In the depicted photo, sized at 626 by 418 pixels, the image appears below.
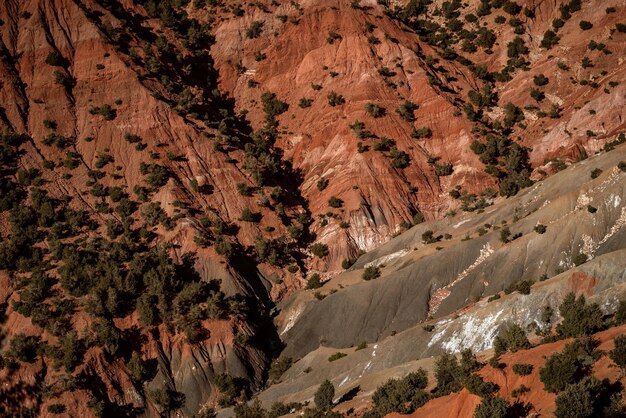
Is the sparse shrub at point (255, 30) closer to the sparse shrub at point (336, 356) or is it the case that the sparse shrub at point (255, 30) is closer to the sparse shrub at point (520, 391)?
the sparse shrub at point (336, 356)

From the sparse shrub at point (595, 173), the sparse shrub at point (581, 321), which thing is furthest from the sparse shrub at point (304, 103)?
the sparse shrub at point (581, 321)

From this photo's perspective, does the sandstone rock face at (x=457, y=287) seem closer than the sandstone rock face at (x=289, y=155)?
Yes

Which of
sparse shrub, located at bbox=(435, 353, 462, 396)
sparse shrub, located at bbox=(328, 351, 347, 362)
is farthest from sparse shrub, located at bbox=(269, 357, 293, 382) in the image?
sparse shrub, located at bbox=(435, 353, 462, 396)

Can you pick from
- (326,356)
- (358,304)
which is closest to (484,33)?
(358,304)

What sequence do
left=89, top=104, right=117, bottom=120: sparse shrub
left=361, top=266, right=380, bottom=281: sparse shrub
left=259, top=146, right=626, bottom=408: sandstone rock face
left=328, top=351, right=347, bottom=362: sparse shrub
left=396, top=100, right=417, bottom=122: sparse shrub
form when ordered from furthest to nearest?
left=396, top=100, right=417, bottom=122: sparse shrub, left=89, top=104, right=117, bottom=120: sparse shrub, left=361, top=266, right=380, bottom=281: sparse shrub, left=328, top=351, right=347, bottom=362: sparse shrub, left=259, top=146, right=626, bottom=408: sandstone rock face

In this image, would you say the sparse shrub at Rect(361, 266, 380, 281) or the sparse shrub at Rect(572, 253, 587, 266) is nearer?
the sparse shrub at Rect(572, 253, 587, 266)

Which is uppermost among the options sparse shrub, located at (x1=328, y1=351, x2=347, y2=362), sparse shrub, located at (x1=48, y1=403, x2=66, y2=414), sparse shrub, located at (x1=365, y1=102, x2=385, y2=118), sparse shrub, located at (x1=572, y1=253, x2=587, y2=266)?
sparse shrub, located at (x1=365, y1=102, x2=385, y2=118)

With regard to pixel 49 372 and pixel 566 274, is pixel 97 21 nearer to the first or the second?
pixel 49 372

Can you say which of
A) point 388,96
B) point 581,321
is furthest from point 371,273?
point 581,321

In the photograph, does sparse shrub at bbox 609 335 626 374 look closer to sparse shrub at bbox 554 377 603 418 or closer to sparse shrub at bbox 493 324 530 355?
sparse shrub at bbox 554 377 603 418

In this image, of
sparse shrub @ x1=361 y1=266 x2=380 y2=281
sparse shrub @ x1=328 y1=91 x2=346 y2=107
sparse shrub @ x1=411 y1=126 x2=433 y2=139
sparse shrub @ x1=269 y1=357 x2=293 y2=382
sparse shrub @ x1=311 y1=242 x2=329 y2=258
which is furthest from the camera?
sparse shrub @ x1=328 y1=91 x2=346 y2=107

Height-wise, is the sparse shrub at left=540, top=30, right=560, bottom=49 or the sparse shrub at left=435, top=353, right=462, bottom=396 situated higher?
the sparse shrub at left=540, top=30, right=560, bottom=49
